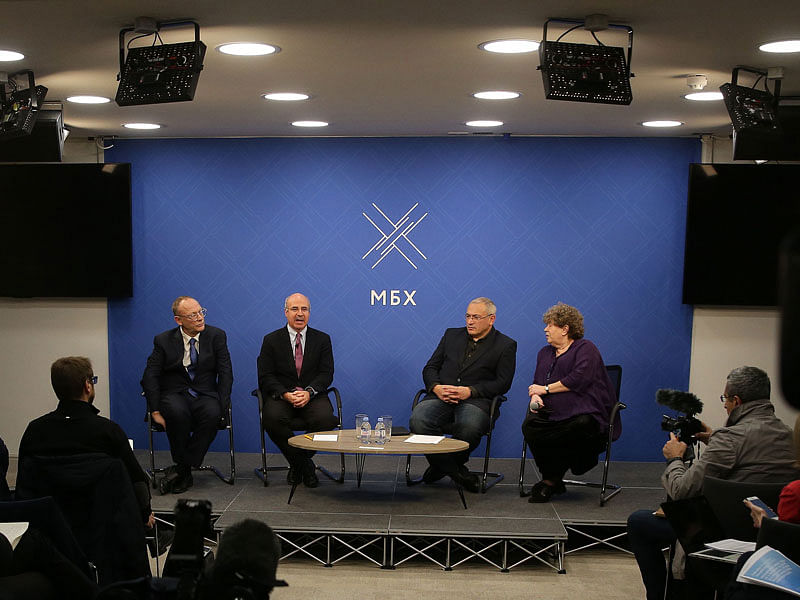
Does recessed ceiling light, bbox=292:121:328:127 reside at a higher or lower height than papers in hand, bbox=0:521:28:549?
higher

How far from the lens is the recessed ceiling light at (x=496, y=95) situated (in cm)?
528

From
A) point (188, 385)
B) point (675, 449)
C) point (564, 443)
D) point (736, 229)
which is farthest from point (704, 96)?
point (188, 385)

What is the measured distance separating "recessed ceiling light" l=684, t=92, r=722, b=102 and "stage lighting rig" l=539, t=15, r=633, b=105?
1.48m

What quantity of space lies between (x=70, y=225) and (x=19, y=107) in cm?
276

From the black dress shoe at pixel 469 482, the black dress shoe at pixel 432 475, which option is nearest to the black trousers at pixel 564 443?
the black dress shoe at pixel 469 482

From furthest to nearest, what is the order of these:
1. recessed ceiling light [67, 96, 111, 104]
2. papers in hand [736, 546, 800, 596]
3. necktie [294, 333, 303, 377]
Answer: necktie [294, 333, 303, 377]
recessed ceiling light [67, 96, 111, 104]
papers in hand [736, 546, 800, 596]

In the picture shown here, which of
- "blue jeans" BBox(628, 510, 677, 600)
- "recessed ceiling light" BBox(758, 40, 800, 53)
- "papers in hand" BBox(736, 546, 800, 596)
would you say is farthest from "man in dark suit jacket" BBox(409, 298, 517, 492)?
"papers in hand" BBox(736, 546, 800, 596)

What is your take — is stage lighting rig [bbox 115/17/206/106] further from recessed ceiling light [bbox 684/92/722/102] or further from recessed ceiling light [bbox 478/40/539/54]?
recessed ceiling light [bbox 684/92/722/102]

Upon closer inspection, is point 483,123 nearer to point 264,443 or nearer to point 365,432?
point 365,432

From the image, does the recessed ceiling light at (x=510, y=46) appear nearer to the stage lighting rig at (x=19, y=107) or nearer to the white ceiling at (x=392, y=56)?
the white ceiling at (x=392, y=56)

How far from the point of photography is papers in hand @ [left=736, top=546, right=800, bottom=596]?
290 cm

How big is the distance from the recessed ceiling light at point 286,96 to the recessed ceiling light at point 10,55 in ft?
4.91

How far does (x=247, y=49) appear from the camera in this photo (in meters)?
4.19

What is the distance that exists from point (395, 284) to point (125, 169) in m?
2.48
